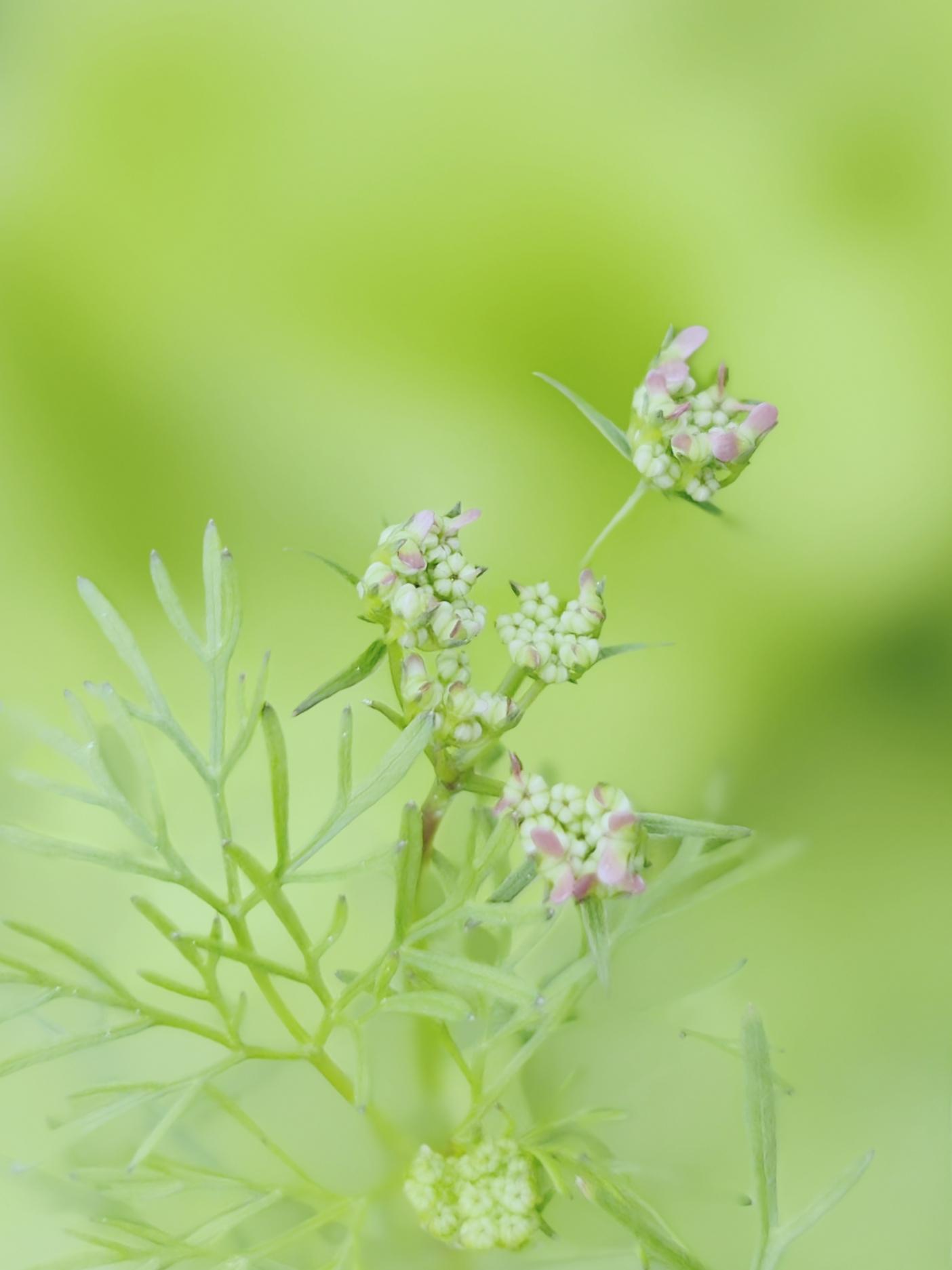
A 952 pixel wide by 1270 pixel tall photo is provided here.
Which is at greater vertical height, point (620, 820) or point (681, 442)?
point (681, 442)

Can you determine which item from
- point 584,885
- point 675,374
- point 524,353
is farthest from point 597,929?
point 524,353

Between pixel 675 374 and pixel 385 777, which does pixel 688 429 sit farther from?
pixel 385 777

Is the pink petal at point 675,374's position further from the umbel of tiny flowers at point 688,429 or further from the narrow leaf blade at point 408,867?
the narrow leaf blade at point 408,867

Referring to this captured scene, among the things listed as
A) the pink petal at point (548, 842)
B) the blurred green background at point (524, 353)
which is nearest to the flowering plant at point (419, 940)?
the pink petal at point (548, 842)

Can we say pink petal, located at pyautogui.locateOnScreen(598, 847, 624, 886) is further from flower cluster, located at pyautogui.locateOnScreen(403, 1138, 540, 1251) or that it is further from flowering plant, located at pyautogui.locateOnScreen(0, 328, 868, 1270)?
flower cluster, located at pyautogui.locateOnScreen(403, 1138, 540, 1251)

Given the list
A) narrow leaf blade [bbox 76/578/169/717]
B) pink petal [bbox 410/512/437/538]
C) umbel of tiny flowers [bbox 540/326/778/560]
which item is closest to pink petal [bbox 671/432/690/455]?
umbel of tiny flowers [bbox 540/326/778/560]
